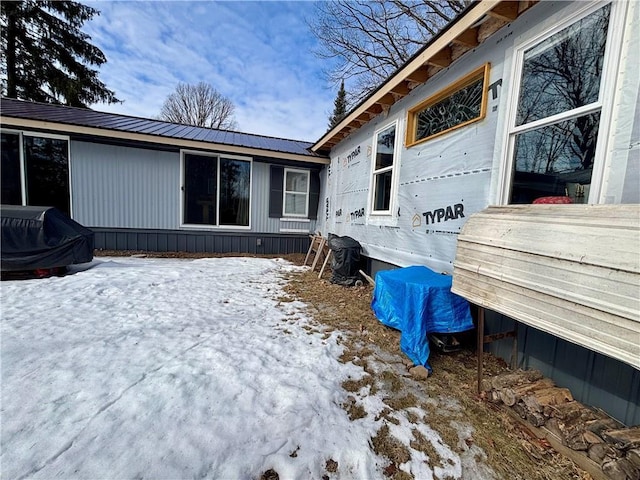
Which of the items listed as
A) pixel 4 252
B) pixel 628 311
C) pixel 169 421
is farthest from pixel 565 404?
pixel 4 252

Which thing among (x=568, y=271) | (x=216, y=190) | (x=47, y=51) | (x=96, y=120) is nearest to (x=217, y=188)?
(x=216, y=190)

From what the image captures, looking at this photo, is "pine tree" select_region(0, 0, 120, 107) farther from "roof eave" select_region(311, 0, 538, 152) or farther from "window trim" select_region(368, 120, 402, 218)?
"window trim" select_region(368, 120, 402, 218)

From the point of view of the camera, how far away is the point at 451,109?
3318 millimetres

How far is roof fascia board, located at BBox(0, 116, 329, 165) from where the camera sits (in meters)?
5.52

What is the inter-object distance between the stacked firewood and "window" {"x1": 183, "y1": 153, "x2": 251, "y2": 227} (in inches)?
265

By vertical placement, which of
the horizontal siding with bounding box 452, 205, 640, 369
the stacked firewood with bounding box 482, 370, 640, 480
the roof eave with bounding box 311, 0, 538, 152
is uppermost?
the roof eave with bounding box 311, 0, 538, 152

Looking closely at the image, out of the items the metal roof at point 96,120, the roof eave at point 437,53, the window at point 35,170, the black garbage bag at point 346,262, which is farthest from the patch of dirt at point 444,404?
the window at point 35,170

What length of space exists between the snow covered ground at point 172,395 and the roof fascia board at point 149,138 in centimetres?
391

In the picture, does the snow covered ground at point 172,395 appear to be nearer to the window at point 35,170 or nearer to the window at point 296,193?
the window at point 35,170

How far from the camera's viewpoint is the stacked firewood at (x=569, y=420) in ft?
4.34

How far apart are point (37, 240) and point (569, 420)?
256 inches

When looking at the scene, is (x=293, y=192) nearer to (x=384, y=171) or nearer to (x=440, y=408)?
(x=384, y=171)

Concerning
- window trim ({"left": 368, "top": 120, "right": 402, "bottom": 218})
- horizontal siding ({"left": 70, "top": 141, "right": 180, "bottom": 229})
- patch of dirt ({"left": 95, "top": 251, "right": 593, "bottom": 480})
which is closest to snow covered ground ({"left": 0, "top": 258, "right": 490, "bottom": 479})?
patch of dirt ({"left": 95, "top": 251, "right": 593, "bottom": 480})

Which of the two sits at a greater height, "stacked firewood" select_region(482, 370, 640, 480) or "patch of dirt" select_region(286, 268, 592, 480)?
"stacked firewood" select_region(482, 370, 640, 480)
